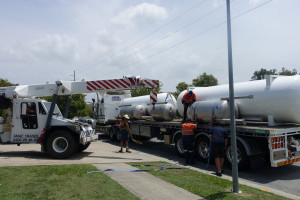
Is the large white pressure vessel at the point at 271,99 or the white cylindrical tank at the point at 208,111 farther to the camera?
the white cylindrical tank at the point at 208,111

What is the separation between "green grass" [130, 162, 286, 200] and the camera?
18.0ft

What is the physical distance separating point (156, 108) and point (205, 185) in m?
7.08

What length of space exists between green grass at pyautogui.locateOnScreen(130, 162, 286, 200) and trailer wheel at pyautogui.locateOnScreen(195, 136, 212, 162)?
181 centimetres

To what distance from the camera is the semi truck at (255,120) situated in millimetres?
7930

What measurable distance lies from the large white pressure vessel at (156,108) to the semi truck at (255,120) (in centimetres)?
63

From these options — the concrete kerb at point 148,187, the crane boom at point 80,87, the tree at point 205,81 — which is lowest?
the concrete kerb at point 148,187

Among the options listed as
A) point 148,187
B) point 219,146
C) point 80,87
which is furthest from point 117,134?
point 148,187

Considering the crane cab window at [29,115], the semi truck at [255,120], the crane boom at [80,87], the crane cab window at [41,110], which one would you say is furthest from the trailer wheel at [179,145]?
the crane cab window at [29,115]

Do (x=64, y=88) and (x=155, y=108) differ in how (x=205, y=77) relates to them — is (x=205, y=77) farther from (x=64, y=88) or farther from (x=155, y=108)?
(x=64, y=88)

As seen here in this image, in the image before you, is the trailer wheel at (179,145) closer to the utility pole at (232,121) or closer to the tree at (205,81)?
the utility pole at (232,121)

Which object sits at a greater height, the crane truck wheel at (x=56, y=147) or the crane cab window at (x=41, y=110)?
the crane cab window at (x=41, y=110)

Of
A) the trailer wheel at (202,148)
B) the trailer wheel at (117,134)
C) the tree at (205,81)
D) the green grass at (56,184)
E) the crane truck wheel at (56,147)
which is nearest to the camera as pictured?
the green grass at (56,184)

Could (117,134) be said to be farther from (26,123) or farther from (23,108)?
(23,108)

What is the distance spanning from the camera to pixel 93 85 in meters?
10.9
